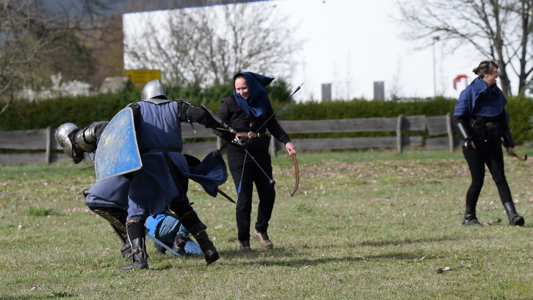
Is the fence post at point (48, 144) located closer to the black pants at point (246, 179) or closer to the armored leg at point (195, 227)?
the black pants at point (246, 179)

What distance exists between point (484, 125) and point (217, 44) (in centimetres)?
2371

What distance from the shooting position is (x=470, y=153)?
8.62 meters

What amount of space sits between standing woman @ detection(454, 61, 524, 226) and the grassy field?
678mm

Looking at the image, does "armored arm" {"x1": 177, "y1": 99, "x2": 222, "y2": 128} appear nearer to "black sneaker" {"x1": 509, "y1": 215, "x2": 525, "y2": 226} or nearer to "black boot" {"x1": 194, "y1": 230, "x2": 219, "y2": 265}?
"black boot" {"x1": 194, "y1": 230, "x2": 219, "y2": 265}

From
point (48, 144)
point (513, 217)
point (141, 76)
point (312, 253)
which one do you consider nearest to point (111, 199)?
point (312, 253)

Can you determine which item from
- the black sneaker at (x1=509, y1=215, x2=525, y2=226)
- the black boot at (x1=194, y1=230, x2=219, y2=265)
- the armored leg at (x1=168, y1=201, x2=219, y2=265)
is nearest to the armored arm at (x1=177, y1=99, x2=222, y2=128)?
the armored leg at (x1=168, y1=201, x2=219, y2=265)

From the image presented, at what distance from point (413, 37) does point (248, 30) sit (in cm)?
737

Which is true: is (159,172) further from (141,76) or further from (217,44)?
(217,44)

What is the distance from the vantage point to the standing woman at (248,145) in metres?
7.27

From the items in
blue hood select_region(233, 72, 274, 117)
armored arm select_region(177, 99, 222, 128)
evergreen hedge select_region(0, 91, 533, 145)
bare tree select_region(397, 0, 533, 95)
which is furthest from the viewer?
bare tree select_region(397, 0, 533, 95)

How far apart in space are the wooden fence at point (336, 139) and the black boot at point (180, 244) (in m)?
16.4

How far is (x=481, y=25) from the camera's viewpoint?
29703 mm

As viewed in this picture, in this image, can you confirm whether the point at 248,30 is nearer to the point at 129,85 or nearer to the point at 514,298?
the point at 129,85

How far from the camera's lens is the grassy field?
206 inches
